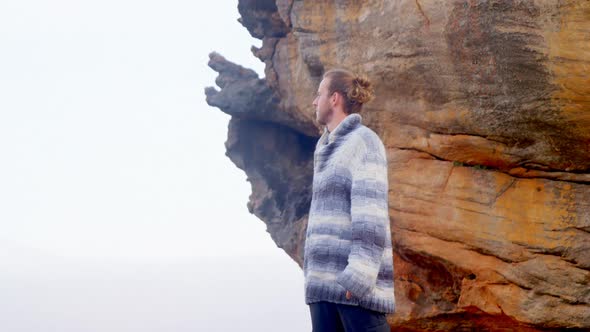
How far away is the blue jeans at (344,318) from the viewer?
4543 mm

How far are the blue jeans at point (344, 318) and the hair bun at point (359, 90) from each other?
1.60 meters

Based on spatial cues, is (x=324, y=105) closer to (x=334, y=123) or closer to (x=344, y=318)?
(x=334, y=123)

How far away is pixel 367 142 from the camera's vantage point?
16.1 feet

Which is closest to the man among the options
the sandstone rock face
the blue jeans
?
the blue jeans

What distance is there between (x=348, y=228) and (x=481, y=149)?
194 inches

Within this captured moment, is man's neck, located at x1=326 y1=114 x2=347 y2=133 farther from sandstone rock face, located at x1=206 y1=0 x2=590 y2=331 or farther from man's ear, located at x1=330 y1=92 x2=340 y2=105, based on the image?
sandstone rock face, located at x1=206 y1=0 x2=590 y2=331

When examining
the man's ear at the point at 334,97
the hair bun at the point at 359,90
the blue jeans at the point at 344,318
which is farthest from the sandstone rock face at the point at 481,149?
the blue jeans at the point at 344,318

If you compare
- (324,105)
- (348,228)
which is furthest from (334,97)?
(348,228)

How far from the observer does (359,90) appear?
16.8 feet

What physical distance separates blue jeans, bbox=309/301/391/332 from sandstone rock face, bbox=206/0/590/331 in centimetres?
470

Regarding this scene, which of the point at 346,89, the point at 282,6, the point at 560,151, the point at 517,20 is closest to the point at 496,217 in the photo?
the point at 560,151

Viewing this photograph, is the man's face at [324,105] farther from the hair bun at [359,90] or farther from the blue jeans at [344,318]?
the blue jeans at [344,318]

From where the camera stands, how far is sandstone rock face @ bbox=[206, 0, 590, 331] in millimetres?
8289

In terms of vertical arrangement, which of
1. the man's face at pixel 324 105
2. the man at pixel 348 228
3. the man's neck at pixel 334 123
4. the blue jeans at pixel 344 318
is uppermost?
the man's face at pixel 324 105
